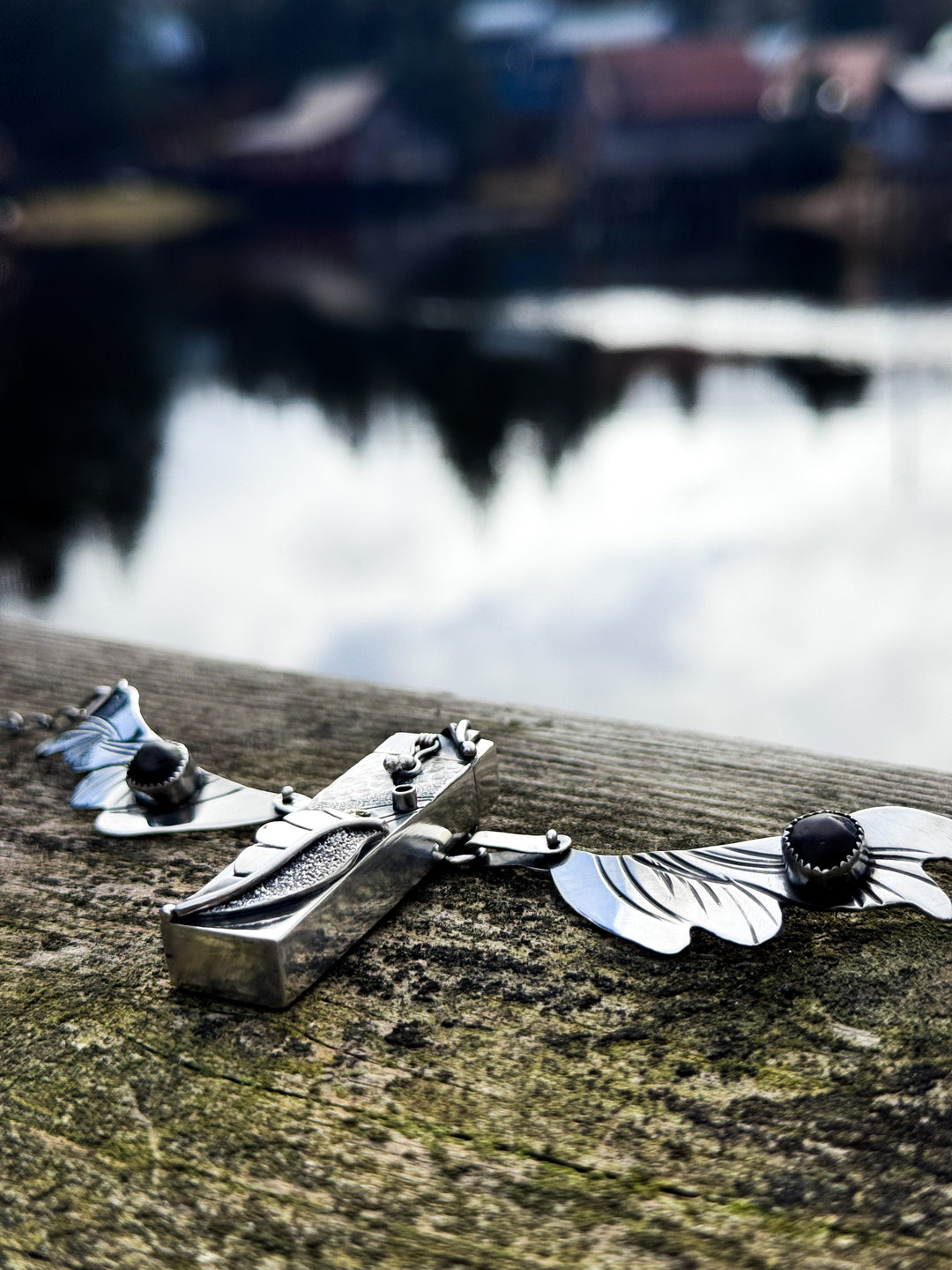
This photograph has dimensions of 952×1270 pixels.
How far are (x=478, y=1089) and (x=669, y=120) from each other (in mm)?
31853

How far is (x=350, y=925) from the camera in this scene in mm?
1044

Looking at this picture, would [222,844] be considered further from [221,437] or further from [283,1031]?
[221,437]

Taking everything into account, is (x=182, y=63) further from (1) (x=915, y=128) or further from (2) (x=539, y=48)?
(1) (x=915, y=128)

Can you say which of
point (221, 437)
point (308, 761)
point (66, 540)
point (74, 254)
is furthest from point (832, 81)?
point (308, 761)

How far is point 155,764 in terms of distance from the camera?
1.27 meters

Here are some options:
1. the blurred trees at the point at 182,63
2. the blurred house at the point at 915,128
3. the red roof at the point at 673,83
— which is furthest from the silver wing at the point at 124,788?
the red roof at the point at 673,83

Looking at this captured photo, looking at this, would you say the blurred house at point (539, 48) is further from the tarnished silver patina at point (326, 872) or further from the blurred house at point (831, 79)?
the tarnished silver patina at point (326, 872)

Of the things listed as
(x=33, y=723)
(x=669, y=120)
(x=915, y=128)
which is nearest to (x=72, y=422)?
(x=33, y=723)

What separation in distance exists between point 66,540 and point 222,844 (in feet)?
23.5

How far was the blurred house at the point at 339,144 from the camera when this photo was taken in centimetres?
3077

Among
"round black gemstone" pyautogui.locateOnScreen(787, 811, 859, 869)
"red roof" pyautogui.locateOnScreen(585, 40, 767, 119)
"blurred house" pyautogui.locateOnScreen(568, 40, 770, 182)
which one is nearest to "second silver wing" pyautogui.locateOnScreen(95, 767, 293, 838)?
"round black gemstone" pyautogui.locateOnScreen(787, 811, 859, 869)

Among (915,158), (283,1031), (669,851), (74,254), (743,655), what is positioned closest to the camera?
(283,1031)

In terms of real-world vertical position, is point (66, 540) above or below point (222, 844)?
below

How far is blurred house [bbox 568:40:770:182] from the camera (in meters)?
30.1
